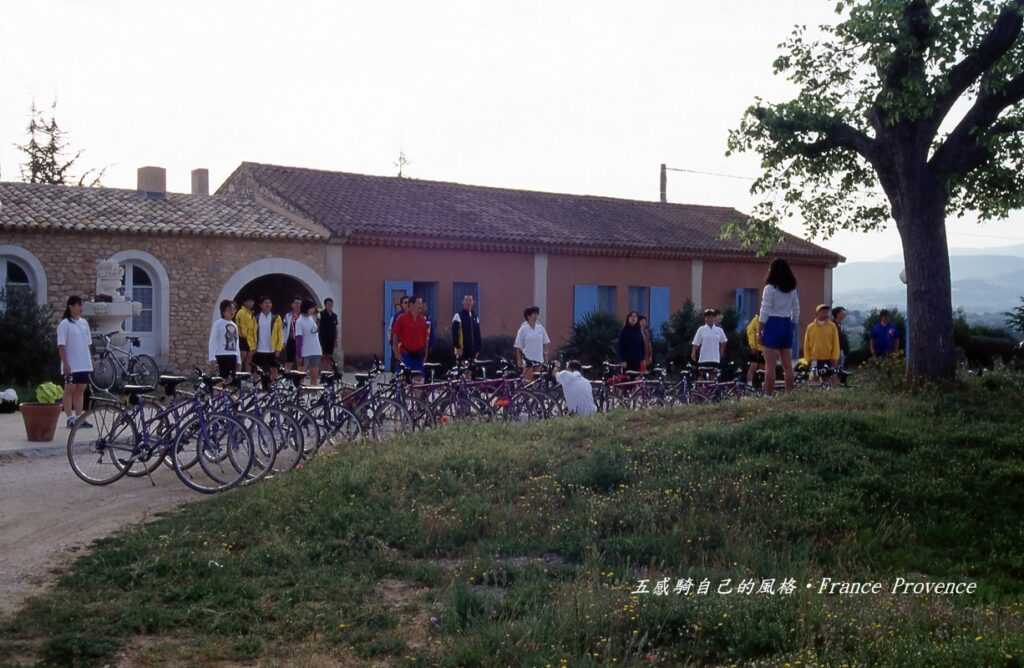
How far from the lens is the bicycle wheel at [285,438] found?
10.9 meters

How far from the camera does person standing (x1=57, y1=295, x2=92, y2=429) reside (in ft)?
44.8

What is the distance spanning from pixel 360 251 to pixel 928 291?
15.5 meters

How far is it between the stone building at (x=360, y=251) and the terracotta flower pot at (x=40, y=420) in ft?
30.7

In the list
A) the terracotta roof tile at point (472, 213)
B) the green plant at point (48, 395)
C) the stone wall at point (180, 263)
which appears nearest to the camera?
the green plant at point (48, 395)

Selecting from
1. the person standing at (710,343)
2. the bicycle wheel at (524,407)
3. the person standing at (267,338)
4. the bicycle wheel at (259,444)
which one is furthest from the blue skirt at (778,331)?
the person standing at (267,338)

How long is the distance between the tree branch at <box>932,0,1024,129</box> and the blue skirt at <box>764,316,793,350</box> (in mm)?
2835

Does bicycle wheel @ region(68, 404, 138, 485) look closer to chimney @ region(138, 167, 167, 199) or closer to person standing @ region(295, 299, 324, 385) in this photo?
person standing @ region(295, 299, 324, 385)

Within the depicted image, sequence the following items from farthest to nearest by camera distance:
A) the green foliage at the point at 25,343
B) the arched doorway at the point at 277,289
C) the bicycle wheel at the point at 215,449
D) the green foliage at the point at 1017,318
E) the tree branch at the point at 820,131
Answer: the green foliage at the point at 1017,318
the arched doorway at the point at 277,289
the green foliage at the point at 25,343
the tree branch at the point at 820,131
the bicycle wheel at the point at 215,449

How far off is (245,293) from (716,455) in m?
19.3

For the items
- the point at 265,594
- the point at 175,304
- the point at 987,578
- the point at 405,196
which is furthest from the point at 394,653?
the point at 405,196

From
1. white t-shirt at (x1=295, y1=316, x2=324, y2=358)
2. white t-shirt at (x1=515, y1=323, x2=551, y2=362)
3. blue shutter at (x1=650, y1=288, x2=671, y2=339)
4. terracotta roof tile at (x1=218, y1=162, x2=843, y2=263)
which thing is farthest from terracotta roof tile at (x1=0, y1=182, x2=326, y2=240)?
blue shutter at (x1=650, y1=288, x2=671, y2=339)

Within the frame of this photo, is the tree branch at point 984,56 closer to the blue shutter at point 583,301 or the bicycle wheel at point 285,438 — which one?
the bicycle wheel at point 285,438

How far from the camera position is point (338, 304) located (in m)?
25.2

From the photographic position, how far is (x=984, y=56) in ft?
40.3
